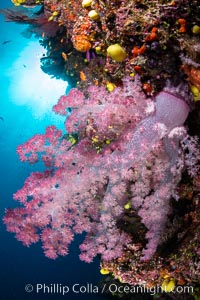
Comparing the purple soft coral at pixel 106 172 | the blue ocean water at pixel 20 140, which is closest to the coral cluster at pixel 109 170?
the purple soft coral at pixel 106 172

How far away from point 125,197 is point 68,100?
139 centimetres

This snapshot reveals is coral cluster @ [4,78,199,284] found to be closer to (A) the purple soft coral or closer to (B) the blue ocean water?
(A) the purple soft coral

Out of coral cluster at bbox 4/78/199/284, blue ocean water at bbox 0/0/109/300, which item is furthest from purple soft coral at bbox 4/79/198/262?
blue ocean water at bbox 0/0/109/300

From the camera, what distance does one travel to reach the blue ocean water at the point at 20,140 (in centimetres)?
1460

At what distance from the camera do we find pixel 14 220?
10.9ft

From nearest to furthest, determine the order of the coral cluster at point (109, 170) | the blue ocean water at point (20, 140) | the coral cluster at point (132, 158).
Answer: the coral cluster at point (132, 158)
the coral cluster at point (109, 170)
the blue ocean water at point (20, 140)

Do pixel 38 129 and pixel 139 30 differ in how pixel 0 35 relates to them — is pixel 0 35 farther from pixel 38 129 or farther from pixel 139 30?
pixel 139 30

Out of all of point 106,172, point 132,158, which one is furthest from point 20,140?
point 132,158

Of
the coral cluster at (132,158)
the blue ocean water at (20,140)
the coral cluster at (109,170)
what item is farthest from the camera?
the blue ocean water at (20,140)

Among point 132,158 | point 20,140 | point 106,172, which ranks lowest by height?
point 106,172

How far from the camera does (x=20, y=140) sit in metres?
21.3

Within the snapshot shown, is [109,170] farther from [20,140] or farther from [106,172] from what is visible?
[20,140]

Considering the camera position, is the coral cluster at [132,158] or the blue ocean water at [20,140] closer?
the coral cluster at [132,158]

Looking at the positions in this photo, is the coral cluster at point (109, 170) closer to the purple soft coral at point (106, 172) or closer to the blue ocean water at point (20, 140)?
the purple soft coral at point (106, 172)
